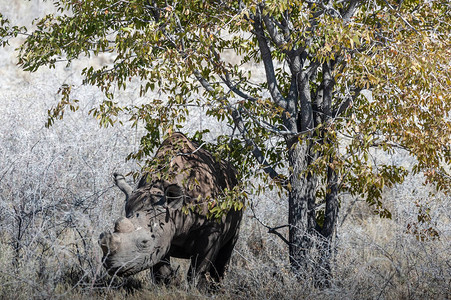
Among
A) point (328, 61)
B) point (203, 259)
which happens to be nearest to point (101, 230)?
point (203, 259)

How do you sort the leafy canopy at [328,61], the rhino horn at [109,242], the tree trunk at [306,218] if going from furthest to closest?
the tree trunk at [306,218] → the leafy canopy at [328,61] → the rhino horn at [109,242]

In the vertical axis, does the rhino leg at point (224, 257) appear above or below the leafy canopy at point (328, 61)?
below

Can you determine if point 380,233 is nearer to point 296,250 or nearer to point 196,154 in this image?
point 296,250

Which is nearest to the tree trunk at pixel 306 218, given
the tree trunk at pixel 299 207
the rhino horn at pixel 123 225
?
the tree trunk at pixel 299 207

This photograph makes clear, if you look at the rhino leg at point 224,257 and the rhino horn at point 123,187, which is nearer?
the rhino horn at point 123,187

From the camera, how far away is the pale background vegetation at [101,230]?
6.21 m

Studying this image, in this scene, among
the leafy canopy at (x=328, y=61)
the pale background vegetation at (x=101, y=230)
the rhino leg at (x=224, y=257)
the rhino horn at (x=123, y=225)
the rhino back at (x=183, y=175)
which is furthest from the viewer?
the rhino leg at (x=224, y=257)

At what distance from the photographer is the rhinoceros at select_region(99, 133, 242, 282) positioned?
18.4 feet

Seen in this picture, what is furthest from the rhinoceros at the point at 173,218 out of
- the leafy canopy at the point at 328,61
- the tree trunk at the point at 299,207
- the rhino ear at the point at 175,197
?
the tree trunk at the point at 299,207

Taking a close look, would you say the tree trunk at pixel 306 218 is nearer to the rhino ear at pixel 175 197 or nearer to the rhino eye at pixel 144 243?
the rhino ear at pixel 175 197

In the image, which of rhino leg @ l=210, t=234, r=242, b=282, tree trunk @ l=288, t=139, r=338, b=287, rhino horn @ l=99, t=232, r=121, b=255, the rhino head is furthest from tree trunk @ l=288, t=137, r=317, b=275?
rhino horn @ l=99, t=232, r=121, b=255

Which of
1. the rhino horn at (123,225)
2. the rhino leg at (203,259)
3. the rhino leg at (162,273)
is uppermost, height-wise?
the rhino horn at (123,225)

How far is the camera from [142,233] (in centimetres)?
581

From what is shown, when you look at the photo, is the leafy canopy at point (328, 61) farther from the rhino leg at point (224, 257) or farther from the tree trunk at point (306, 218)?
the rhino leg at point (224, 257)
